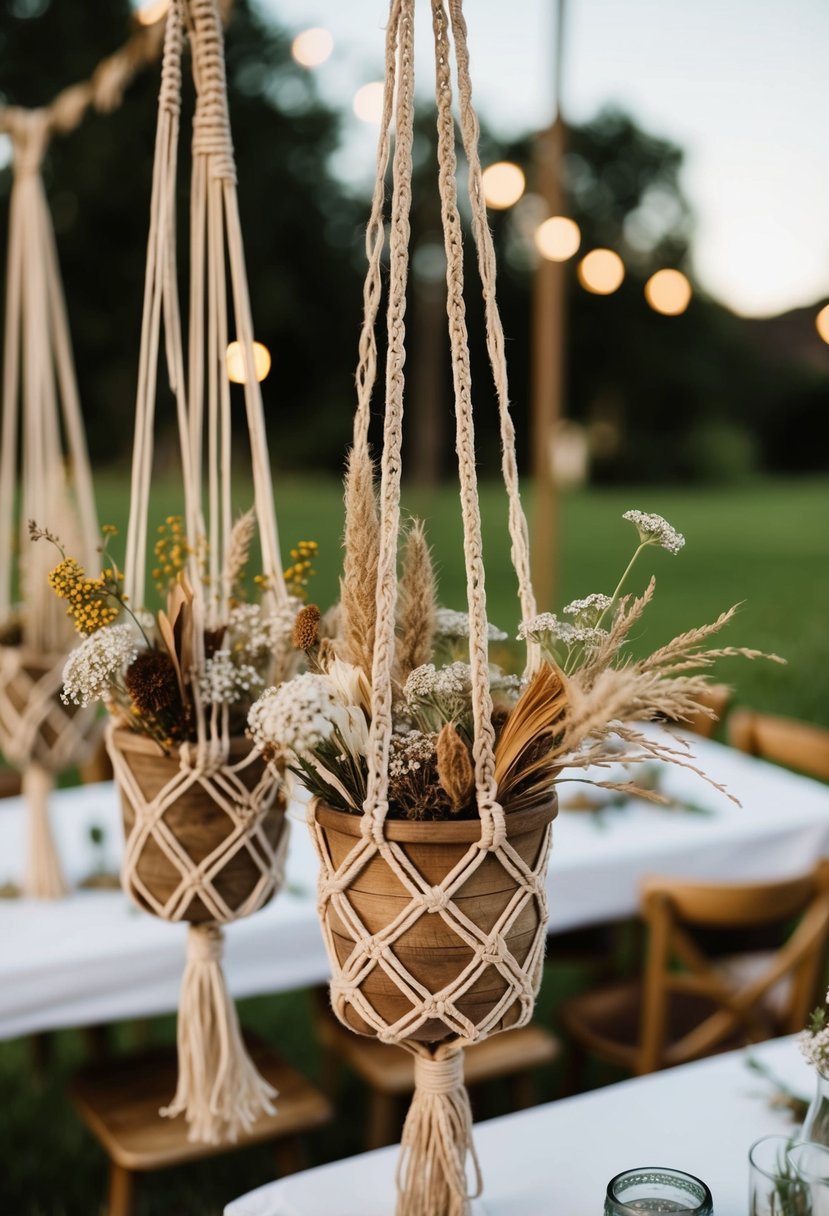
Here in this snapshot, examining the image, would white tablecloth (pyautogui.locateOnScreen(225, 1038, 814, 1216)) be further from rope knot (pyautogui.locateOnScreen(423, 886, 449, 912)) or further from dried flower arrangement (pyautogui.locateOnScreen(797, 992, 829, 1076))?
rope knot (pyautogui.locateOnScreen(423, 886, 449, 912))

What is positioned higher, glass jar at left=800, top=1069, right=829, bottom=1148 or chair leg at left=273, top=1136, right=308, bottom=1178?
glass jar at left=800, top=1069, right=829, bottom=1148

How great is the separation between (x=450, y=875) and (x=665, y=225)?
23.3ft

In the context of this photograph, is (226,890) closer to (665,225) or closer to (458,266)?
(458,266)

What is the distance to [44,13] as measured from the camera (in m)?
6.75

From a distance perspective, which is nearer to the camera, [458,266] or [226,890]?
[458,266]

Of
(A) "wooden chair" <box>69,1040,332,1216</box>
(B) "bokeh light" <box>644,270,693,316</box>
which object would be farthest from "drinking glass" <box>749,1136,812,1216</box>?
(B) "bokeh light" <box>644,270,693,316</box>

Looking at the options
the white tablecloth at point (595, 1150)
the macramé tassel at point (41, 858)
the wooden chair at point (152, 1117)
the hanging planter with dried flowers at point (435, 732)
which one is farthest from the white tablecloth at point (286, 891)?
the hanging planter with dried flowers at point (435, 732)

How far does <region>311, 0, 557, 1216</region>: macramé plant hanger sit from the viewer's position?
0.90 metres

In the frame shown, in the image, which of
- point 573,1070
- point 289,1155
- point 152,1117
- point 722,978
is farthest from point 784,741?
point 152,1117

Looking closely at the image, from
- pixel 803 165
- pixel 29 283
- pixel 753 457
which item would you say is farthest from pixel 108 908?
pixel 753 457

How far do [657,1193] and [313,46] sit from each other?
294 centimetres

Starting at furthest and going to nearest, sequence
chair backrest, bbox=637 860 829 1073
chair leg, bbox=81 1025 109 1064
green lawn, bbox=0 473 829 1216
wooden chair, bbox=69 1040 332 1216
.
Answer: green lawn, bbox=0 473 829 1216, chair leg, bbox=81 1025 109 1064, chair backrest, bbox=637 860 829 1073, wooden chair, bbox=69 1040 332 1216

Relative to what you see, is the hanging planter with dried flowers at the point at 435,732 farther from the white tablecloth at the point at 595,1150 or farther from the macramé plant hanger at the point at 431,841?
the white tablecloth at the point at 595,1150

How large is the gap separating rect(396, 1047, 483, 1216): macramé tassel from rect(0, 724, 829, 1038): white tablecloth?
94cm
